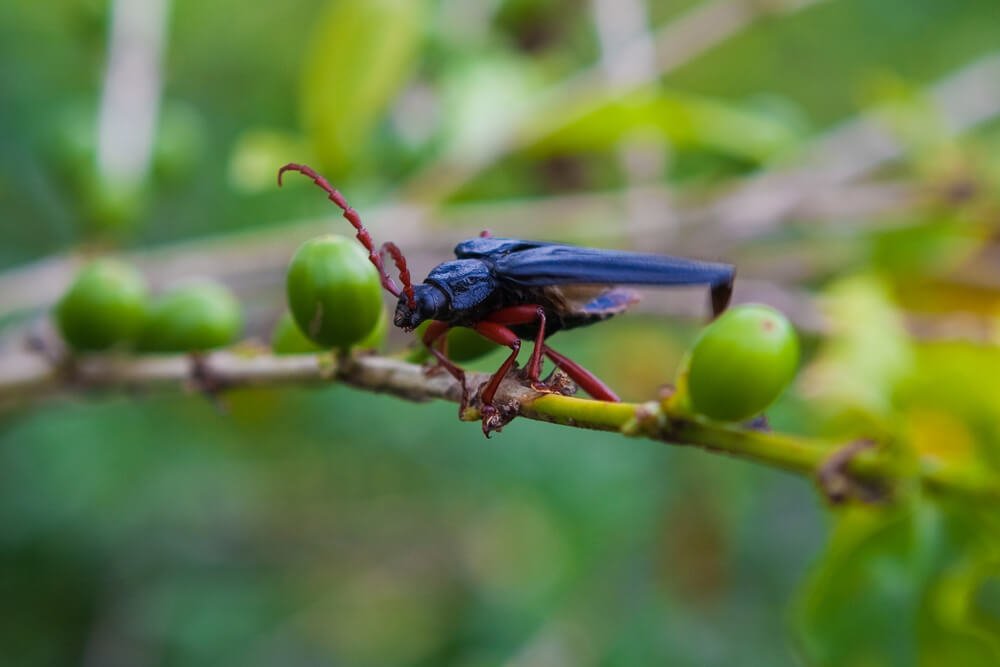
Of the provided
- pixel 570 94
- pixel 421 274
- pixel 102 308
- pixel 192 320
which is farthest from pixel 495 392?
pixel 570 94

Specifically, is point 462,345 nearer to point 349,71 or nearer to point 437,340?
point 437,340

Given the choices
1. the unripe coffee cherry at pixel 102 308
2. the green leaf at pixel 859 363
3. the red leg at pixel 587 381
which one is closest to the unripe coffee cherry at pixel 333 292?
the red leg at pixel 587 381

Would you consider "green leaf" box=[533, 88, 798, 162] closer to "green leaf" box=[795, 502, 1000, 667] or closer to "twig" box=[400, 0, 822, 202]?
"twig" box=[400, 0, 822, 202]

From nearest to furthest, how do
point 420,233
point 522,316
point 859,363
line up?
point 522,316
point 859,363
point 420,233

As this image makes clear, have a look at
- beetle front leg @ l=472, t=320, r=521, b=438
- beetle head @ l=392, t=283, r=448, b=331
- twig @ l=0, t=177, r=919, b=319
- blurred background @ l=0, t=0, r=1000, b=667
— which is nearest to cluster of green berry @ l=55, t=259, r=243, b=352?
beetle head @ l=392, t=283, r=448, b=331

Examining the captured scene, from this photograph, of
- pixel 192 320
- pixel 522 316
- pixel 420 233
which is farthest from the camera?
pixel 420 233

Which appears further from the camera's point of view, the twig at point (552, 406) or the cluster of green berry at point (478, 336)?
the cluster of green berry at point (478, 336)

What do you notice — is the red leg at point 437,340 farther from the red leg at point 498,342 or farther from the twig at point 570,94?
the twig at point 570,94
